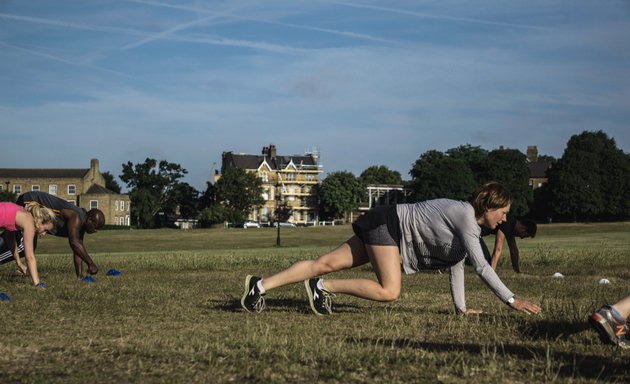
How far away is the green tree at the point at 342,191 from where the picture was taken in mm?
161875

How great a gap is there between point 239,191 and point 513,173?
4805 centimetres

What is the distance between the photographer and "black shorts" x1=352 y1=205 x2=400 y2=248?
9016 mm

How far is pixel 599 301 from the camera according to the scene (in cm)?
1168

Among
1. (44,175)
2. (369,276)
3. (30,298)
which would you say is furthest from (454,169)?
(30,298)

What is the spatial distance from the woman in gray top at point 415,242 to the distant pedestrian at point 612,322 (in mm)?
1727

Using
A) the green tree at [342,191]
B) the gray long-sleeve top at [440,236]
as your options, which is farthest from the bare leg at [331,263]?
the green tree at [342,191]

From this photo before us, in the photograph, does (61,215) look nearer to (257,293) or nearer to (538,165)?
(257,293)

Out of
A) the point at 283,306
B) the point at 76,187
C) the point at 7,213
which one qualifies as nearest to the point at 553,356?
the point at 283,306

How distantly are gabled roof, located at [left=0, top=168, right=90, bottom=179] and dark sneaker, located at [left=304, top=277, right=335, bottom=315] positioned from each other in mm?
135069

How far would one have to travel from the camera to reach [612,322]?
22.3 ft

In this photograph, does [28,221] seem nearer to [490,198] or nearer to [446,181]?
[490,198]

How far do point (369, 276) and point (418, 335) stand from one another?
11658 millimetres

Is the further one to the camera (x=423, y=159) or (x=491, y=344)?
(x=423, y=159)

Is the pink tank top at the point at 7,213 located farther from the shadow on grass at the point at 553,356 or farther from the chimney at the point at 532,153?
the chimney at the point at 532,153
